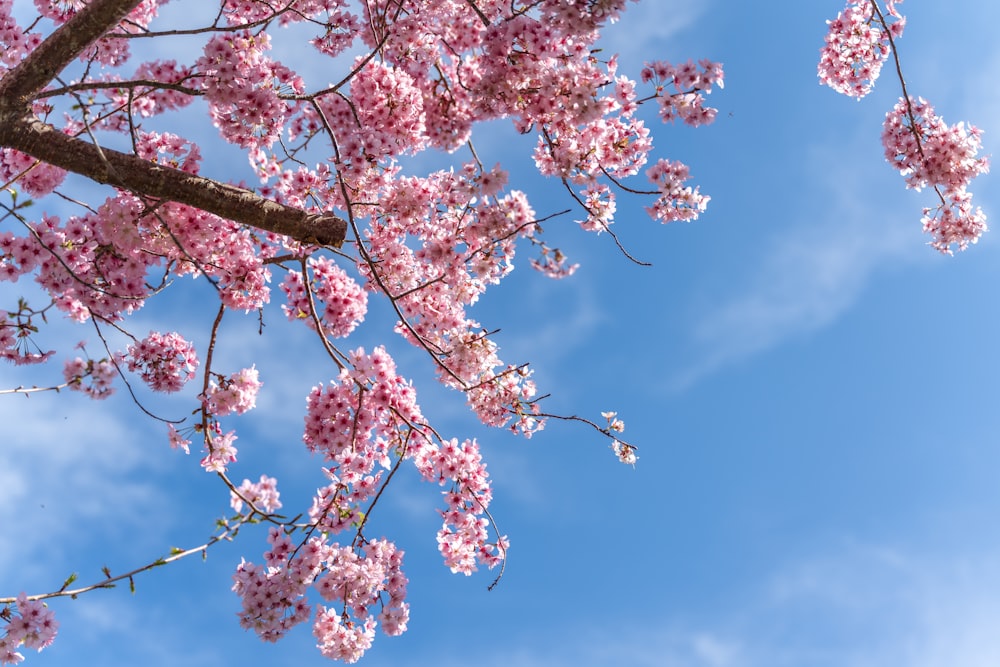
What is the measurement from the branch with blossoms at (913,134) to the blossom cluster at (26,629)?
7852 millimetres

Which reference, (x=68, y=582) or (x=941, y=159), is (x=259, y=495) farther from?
(x=941, y=159)

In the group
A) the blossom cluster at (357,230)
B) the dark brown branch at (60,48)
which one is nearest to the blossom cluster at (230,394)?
the blossom cluster at (357,230)

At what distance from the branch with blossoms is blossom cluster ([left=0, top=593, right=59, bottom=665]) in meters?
7.85

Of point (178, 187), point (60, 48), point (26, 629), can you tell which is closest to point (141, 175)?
point (178, 187)

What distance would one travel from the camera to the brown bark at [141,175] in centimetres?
536

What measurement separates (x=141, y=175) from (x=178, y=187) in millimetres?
284

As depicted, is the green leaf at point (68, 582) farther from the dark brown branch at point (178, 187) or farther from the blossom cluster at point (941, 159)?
the blossom cluster at point (941, 159)

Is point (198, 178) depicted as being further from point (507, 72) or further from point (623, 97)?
point (623, 97)

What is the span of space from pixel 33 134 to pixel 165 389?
88.3 inches

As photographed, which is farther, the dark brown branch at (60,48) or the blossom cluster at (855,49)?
the blossom cluster at (855,49)

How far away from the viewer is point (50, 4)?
281 inches

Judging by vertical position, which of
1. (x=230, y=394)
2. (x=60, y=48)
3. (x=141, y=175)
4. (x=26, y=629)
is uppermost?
(x=60, y=48)

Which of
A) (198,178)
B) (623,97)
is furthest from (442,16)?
(198,178)

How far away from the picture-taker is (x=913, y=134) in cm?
689
